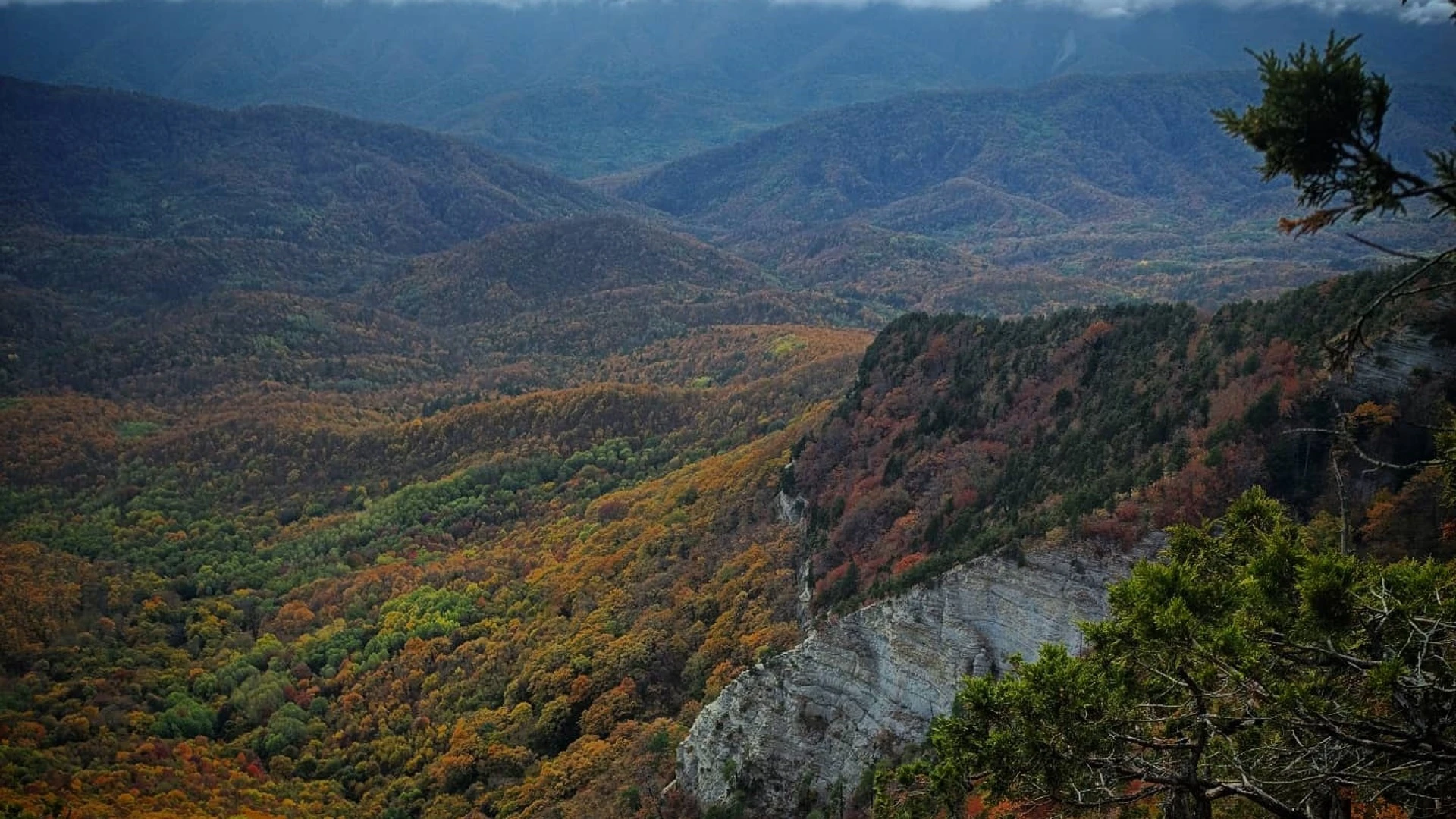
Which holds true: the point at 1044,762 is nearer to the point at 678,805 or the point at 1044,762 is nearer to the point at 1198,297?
the point at 678,805

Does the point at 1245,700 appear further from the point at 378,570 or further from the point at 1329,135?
the point at 378,570

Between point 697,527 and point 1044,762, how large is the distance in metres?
60.3

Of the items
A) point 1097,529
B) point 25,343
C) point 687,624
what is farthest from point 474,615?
point 25,343

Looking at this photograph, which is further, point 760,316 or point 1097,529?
point 760,316

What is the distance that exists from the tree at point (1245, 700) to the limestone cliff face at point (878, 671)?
18.2 meters

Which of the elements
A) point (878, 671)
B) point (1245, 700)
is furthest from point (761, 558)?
point (1245, 700)

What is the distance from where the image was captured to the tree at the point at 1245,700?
34.5ft

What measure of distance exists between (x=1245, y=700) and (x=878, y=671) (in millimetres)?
27477

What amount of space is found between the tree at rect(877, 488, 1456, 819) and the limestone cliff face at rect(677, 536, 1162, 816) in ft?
59.7

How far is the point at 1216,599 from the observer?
13.8 m

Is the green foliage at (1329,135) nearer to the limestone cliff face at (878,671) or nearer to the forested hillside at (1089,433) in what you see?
the forested hillside at (1089,433)

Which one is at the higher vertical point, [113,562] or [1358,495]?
[1358,495]

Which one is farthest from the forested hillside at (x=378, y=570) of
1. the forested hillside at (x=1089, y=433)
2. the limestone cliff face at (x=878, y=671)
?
the limestone cliff face at (x=878, y=671)

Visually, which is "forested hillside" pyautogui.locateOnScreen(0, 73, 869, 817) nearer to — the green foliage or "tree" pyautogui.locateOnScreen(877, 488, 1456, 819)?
"tree" pyautogui.locateOnScreen(877, 488, 1456, 819)
